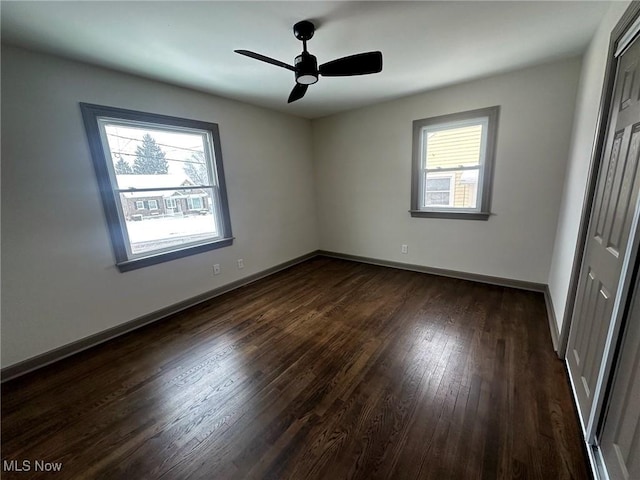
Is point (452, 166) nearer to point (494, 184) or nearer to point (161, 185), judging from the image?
point (494, 184)

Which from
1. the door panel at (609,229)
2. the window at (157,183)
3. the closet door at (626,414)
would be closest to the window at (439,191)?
the door panel at (609,229)

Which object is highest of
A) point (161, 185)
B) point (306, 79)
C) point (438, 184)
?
point (306, 79)

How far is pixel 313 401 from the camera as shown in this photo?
5.39 feet

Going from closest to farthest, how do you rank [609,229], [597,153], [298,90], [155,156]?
[609,229] → [597,153] → [298,90] → [155,156]

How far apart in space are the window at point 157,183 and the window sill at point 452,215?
2635 millimetres

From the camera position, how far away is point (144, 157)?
2.59 meters

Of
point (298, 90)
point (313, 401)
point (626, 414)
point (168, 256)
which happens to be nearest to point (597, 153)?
point (626, 414)

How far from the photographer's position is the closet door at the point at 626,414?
3.09 ft

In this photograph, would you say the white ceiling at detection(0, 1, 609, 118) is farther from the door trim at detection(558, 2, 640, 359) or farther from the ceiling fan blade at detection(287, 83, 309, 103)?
the door trim at detection(558, 2, 640, 359)

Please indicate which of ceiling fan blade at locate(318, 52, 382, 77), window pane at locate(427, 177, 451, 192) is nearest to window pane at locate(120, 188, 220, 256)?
ceiling fan blade at locate(318, 52, 382, 77)

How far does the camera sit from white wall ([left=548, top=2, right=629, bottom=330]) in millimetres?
1680

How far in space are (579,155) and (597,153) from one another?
0.70m

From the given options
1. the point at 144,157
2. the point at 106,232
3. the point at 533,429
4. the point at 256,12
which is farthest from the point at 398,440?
the point at 144,157

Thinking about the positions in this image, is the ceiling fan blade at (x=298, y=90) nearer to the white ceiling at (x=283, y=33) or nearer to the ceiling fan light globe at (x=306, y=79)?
the ceiling fan light globe at (x=306, y=79)
